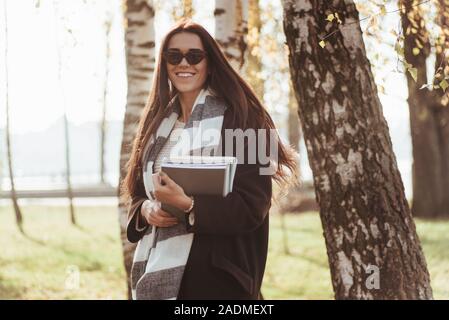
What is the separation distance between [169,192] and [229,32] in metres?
3.75

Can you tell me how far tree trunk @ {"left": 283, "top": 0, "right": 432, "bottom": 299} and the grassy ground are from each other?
15.5 ft

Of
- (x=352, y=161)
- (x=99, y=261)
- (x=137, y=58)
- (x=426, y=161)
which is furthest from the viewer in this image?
(x=426, y=161)

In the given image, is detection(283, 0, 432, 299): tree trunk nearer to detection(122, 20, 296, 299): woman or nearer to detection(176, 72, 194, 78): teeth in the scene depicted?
detection(122, 20, 296, 299): woman

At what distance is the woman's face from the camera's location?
3568 mm

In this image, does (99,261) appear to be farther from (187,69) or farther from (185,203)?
(185,203)

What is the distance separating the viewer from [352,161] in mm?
4141

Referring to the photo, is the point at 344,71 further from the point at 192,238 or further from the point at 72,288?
the point at 72,288

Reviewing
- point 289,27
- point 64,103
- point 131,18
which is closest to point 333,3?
point 289,27

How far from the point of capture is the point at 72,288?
31.9ft

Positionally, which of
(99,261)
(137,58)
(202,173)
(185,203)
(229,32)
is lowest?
(99,261)

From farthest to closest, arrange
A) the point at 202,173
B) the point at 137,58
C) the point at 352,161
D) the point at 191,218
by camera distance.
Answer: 1. the point at 137,58
2. the point at 352,161
3. the point at 191,218
4. the point at 202,173

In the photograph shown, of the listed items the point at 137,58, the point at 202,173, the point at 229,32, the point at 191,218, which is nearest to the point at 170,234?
the point at 191,218

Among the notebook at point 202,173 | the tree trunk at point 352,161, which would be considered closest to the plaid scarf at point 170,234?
the notebook at point 202,173

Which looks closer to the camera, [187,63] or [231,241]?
[231,241]
